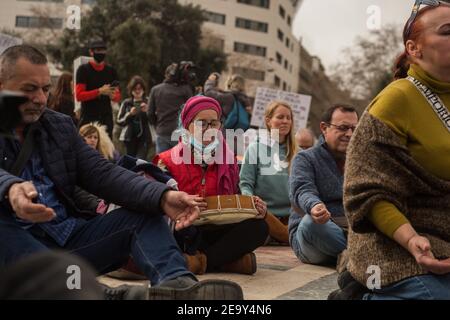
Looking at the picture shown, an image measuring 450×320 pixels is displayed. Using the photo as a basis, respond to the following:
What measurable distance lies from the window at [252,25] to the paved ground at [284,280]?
64.8 m

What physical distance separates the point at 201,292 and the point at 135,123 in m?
7.12

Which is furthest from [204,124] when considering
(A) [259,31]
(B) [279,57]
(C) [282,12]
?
(C) [282,12]

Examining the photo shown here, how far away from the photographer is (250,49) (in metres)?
70.1

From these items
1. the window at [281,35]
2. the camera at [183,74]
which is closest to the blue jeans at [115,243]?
the camera at [183,74]

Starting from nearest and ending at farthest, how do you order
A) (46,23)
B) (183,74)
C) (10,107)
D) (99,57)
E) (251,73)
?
(10,107) → (99,57) → (183,74) → (46,23) → (251,73)

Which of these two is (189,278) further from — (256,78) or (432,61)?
(256,78)

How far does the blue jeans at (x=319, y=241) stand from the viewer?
4.64 m

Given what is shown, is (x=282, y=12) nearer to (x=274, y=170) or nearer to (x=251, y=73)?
(x=251, y=73)

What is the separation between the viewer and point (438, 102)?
106 inches

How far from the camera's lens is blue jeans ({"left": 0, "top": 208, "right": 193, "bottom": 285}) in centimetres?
277

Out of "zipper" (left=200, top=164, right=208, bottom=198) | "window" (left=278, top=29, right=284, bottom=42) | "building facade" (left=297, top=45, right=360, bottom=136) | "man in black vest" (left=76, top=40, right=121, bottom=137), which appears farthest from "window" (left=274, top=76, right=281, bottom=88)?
"zipper" (left=200, top=164, right=208, bottom=198)

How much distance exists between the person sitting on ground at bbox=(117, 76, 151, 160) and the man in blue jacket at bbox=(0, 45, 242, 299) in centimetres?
629

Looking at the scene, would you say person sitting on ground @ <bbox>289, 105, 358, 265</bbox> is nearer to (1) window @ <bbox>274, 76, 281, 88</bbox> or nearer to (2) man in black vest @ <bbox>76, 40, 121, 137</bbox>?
(2) man in black vest @ <bbox>76, 40, 121, 137</bbox>

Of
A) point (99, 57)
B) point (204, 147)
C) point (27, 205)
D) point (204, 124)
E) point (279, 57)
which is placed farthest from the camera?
point (279, 57)
